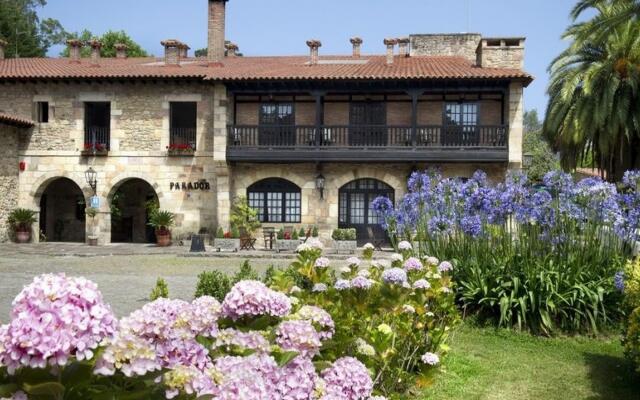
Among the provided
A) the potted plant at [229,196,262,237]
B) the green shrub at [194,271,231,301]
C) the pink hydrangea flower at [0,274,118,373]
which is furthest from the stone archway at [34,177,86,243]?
the pink hydrangea flower at [0,274,118,373]

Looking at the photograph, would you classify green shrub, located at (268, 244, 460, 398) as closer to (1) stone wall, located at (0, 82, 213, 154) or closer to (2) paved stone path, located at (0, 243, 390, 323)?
(2) paved stone path, located at (0, 243, 390, 323)

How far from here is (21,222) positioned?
21.9 meters

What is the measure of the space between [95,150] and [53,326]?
22007 mm

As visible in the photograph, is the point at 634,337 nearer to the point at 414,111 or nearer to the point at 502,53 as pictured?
the point at 414,111

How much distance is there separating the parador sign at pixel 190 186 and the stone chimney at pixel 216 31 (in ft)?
17.1

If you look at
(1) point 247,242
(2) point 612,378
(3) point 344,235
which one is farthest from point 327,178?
(2) point 612,378

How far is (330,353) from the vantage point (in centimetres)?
338

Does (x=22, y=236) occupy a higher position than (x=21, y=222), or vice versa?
(x=21, y=222)

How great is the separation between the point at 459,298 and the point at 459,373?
7.18 ft

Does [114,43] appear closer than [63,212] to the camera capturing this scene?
No

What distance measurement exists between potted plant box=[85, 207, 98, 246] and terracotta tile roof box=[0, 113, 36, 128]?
157 inches

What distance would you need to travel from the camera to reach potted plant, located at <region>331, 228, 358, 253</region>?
19312mm

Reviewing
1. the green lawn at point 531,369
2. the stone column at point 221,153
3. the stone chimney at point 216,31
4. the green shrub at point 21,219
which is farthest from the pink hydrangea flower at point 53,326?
the stone chimney at point 216,31

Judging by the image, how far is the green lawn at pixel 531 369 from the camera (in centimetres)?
572
